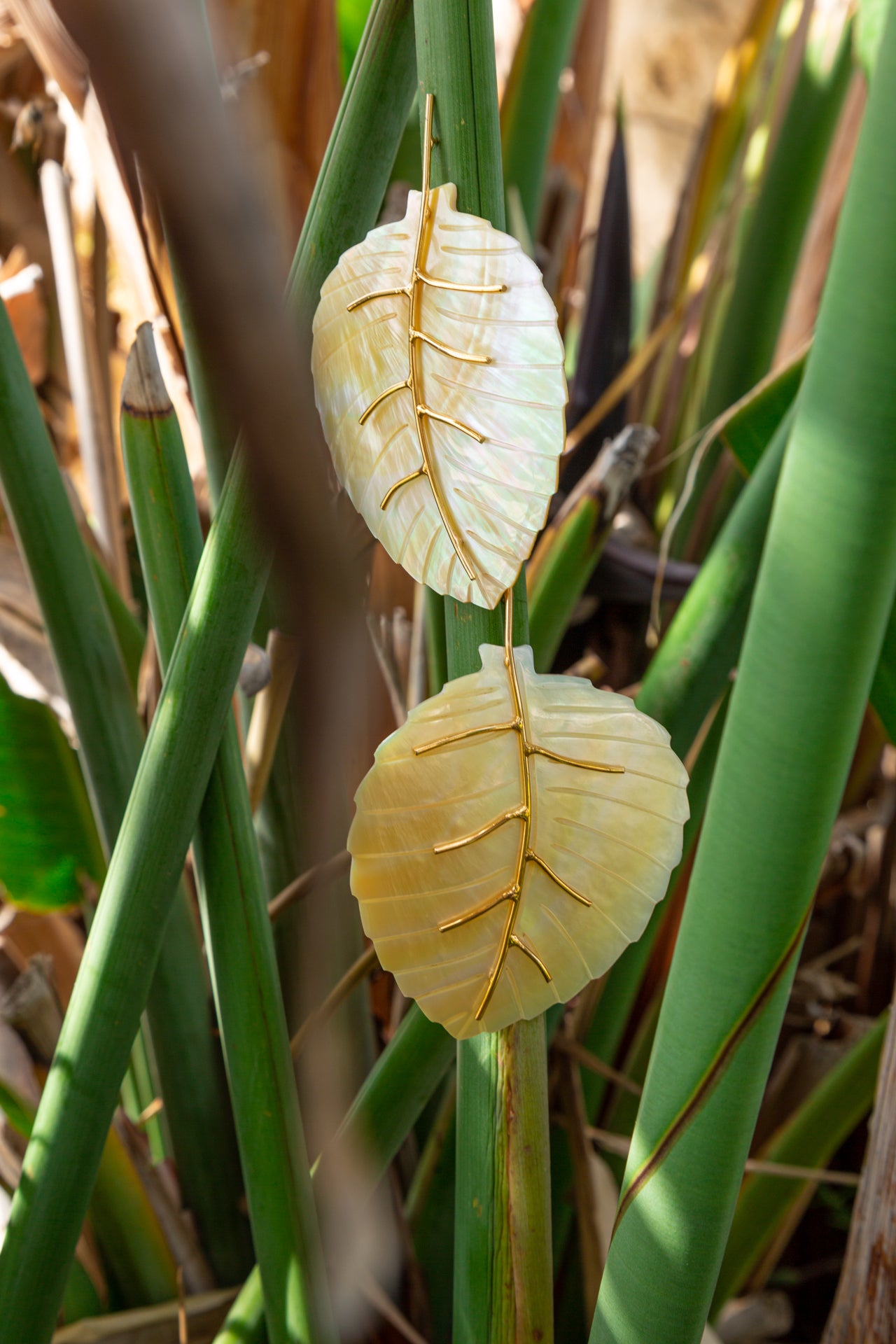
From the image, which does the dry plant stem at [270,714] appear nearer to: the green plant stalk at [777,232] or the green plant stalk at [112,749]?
the green plant stalk at [112,749]

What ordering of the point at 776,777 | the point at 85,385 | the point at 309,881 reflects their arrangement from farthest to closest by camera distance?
the point at 85,385
the point at 309,881
the point at 776,777

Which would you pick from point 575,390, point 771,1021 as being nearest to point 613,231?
point 575,390

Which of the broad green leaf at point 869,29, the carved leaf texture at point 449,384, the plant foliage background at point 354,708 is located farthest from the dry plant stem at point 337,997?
the broad green leaf at point 869,29

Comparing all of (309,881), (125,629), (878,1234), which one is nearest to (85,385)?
(125,629)

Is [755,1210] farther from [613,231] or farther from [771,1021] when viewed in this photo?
[613,231]

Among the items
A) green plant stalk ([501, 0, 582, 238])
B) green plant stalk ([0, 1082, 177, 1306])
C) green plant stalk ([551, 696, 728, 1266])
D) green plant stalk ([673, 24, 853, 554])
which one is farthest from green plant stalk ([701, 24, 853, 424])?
green plant stalk ([0, 1082, 177, 1306])

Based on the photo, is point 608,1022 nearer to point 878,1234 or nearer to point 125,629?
point 878,1234
